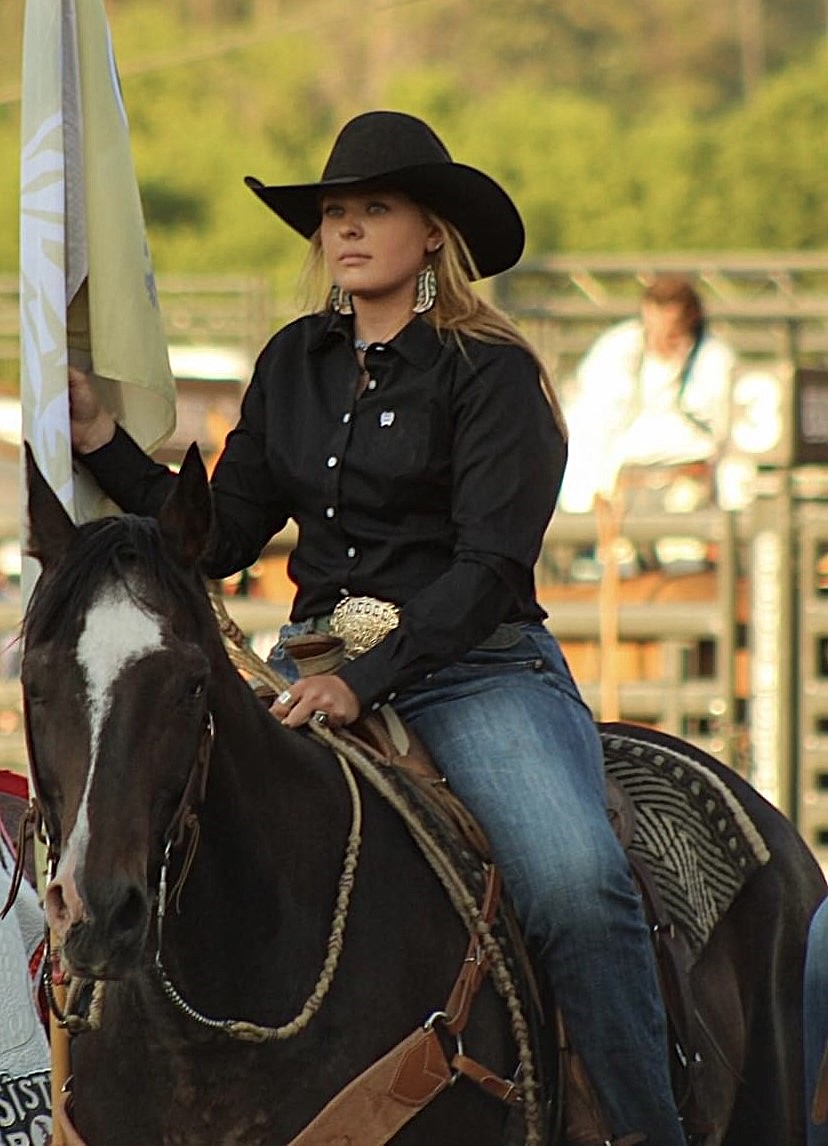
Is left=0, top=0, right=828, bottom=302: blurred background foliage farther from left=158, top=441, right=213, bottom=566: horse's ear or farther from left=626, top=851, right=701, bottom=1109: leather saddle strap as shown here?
left=158, top=441, right=213, bottom=566: horse's ear

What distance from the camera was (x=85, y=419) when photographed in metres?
4.96

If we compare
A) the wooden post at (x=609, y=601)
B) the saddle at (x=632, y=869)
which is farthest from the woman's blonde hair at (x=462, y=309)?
the wooden post at (x=609, y=601)

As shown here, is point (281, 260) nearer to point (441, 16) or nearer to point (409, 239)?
point (441, 16)

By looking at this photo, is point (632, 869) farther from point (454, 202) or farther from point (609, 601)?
point (609, 601)

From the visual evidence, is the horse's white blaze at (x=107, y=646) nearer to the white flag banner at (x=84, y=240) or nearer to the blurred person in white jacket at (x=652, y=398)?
the white flag banner at (x=84, y=240)

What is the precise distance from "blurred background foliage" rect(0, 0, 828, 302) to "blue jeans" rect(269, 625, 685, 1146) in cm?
2509

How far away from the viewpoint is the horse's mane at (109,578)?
3887 mm

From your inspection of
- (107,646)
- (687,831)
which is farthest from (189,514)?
(687,831)

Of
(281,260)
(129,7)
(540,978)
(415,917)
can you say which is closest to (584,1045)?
(540,978)

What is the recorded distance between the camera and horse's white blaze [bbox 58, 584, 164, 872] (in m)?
3.79

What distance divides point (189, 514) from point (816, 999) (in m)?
1.78

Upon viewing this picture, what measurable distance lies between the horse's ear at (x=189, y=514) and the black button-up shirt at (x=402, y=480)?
64cm

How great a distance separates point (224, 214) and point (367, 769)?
111ft

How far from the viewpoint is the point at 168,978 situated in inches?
164
